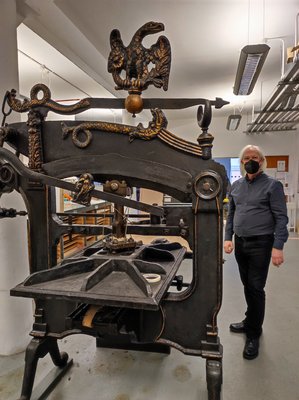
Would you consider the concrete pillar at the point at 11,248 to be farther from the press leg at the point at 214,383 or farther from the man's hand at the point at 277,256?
the man's hand at the point at 277,256

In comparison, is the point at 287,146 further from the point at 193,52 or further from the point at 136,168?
the point at 136,168

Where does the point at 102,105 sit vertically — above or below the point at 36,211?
above

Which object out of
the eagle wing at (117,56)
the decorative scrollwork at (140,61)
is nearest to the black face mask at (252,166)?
the decorative scrollwork at (140,61)

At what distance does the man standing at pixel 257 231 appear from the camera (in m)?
2.11

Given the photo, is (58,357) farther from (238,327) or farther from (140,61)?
(140,61)

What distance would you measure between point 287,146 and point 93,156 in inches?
299

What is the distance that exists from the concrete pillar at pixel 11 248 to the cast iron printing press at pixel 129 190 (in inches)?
34.1

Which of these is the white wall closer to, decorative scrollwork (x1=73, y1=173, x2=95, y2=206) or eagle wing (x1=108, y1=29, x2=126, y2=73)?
eagle wing (x1=108, y1=29, x2=126, y2=73)

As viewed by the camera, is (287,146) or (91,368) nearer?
(91,368)

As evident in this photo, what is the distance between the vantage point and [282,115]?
554 cm

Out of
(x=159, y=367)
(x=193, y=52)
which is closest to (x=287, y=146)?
(x=193, y=52)

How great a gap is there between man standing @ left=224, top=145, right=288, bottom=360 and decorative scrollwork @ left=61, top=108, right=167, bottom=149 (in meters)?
1.28

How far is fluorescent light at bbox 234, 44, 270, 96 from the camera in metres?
2.27

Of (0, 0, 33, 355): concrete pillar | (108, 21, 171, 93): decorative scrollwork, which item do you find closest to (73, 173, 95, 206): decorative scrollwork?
(108, 21, 171, 93): decorative scrollwork
